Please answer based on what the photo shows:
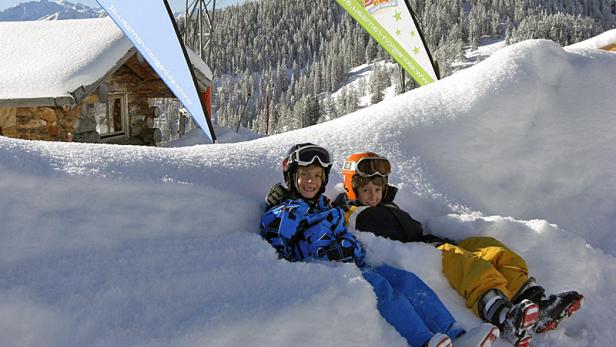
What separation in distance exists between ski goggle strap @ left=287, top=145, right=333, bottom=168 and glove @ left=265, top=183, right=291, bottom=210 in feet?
0.54

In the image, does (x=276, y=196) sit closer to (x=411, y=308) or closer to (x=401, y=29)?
(x=411, y=308)

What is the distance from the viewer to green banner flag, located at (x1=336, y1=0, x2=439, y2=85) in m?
6.49

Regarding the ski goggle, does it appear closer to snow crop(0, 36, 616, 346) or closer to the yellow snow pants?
snow crop(0, 36, 616, 346)

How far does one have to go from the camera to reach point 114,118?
1022cm

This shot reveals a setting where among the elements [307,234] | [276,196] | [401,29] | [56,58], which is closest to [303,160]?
[276,196]

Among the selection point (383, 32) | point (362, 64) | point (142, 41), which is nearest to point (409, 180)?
point (142, 41)

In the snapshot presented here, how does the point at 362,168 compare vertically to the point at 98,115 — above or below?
above

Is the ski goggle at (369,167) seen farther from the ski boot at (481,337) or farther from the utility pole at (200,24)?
the utility pole at (200,24)

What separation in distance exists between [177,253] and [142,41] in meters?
3.09

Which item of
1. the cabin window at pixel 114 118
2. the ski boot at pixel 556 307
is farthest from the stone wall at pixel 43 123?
the ski boot at pixel 556 307

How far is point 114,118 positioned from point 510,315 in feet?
30.8

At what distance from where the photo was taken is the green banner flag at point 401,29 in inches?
255

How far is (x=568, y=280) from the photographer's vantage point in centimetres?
292

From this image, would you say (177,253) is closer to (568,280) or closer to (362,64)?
(568,280)
